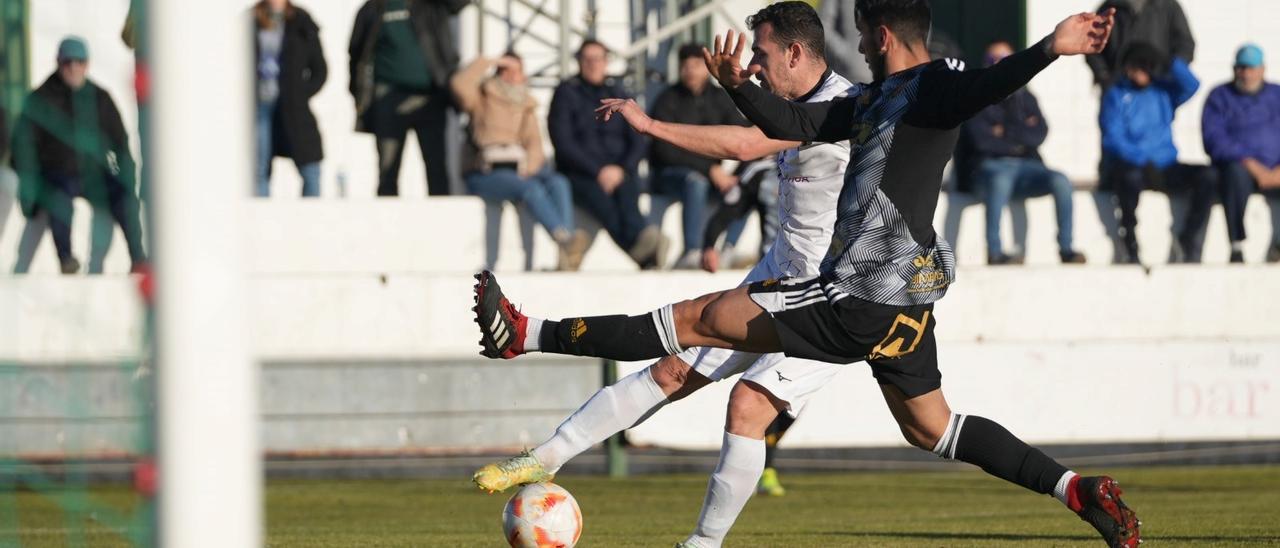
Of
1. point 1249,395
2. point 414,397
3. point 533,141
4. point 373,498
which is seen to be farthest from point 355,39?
point 1249,395

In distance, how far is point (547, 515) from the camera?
21.8ft

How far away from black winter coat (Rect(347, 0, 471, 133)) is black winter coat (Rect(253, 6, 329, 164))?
0.27 meters

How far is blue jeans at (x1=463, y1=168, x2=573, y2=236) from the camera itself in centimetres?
1400

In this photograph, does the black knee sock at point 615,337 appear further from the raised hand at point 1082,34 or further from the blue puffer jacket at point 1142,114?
the blue puffer jacket at point 1142,114

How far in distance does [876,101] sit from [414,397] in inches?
306

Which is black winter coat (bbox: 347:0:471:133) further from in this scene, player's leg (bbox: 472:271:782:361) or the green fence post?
player's leg (bbox: 472:271:782:361)

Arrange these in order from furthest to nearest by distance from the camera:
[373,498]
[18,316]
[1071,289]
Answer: [1071,289]
[373,498]
[18,316]

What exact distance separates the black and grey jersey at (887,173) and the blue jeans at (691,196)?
25.6ft

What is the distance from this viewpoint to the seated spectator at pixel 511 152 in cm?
1403

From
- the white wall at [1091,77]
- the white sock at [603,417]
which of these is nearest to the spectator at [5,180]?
the white sock at [603,417]

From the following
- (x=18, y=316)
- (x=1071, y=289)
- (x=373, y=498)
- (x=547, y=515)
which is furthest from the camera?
(x=1071, y=289)

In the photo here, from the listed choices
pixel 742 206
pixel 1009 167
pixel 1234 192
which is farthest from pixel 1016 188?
pixel 742 206

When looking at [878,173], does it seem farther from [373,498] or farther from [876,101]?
[373,498]

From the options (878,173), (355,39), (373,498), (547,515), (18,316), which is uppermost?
(355,39)
